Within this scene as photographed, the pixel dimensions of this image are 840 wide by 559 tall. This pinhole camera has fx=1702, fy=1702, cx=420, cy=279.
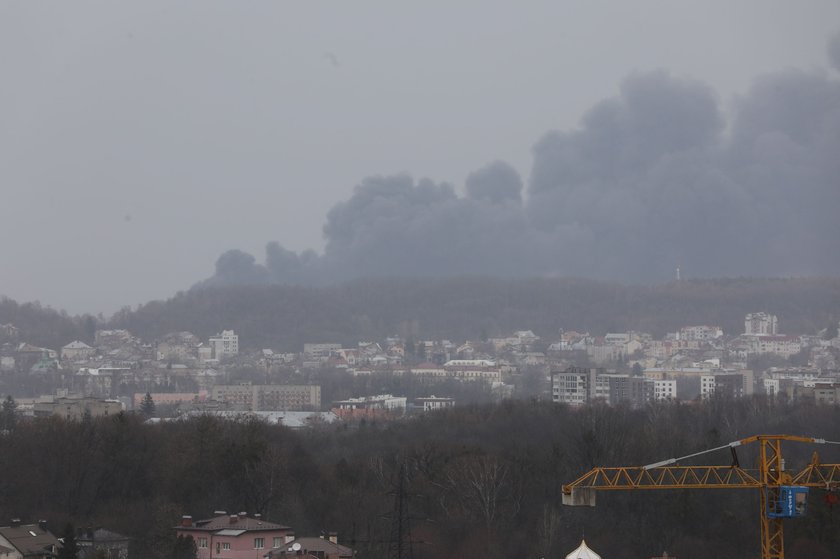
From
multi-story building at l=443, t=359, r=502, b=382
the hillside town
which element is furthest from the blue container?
multi-story building at l=443, t=359, r=502, b=382

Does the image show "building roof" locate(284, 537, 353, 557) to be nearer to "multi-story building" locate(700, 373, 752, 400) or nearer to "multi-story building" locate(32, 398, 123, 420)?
"multi-story building" locate(32, 398, 123, 420)

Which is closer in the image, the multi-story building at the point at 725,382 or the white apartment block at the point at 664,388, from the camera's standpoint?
the white apartment block at the point at 664,388

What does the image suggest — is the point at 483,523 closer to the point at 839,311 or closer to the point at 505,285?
the point at 839,311

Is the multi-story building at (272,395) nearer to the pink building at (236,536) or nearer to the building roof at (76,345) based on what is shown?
the building roof at (76,345)

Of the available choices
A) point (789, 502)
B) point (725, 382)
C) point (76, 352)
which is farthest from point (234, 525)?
point (76, 352)

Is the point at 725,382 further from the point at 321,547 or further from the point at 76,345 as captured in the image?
the point at 321,547

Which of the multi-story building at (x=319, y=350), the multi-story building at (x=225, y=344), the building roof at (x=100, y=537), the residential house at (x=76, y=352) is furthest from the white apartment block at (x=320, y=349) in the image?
the building roof at (x=100, y=537)
